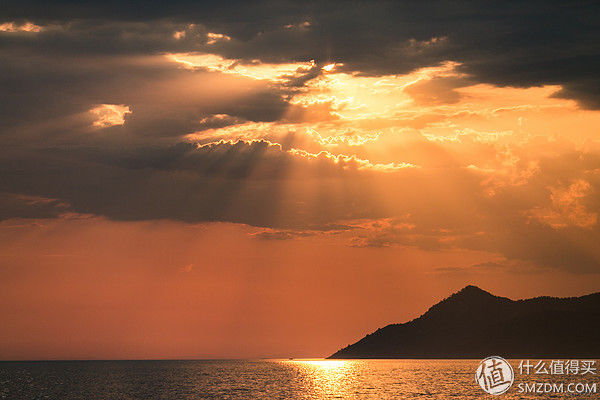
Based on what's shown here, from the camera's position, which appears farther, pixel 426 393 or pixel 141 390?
pixel 141 390

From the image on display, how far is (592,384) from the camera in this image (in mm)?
189000

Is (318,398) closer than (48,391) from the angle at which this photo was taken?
Yes

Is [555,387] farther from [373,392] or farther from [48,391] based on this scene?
[48,391]

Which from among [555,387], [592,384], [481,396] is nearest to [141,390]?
[481,396]

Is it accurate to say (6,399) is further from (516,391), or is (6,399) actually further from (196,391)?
(516,391)

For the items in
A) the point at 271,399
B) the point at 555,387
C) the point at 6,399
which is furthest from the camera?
the point at 555,387

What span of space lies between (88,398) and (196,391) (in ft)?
99.9

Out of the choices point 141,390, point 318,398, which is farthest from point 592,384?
point 141,390

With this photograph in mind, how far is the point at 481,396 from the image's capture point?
5979 inches

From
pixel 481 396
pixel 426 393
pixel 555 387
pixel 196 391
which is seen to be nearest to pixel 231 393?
pixel 196 391

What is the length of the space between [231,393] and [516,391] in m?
64.9

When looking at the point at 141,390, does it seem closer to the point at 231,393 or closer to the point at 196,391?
the point at 196,391

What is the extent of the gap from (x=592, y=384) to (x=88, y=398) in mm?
125452

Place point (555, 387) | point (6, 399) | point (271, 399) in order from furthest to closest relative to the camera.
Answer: point (555, 387) → point (6, 399) → point (271, 399)
